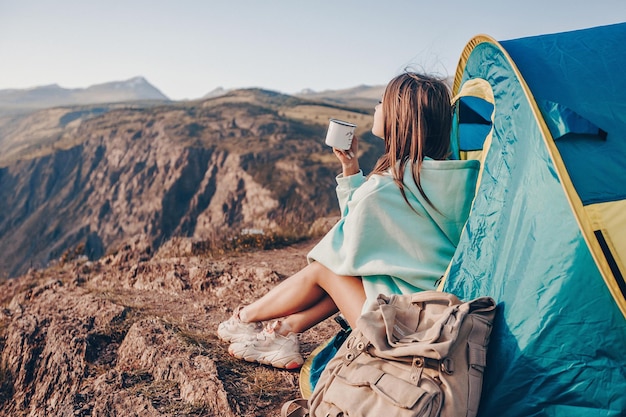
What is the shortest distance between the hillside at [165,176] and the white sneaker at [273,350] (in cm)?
2847

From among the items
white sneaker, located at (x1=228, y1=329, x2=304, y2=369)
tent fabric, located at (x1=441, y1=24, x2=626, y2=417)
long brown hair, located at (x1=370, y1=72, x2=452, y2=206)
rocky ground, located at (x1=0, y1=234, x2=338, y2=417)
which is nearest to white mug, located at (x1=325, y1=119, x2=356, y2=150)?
long brown hair, located at (x1=370, y1=72, x2=452, y2=206)

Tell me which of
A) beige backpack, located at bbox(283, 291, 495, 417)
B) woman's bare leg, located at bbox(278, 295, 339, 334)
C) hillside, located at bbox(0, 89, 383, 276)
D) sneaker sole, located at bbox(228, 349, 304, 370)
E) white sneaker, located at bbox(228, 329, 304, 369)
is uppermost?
beige backpack, located at bbox(283, 291, 495, 417)

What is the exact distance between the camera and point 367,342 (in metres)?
2.34

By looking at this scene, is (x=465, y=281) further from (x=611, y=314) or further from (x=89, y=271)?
(x=89, y=271)

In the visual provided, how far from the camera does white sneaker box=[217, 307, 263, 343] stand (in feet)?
11.9

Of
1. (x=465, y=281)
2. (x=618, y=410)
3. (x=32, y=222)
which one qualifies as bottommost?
(x=32, y=222)

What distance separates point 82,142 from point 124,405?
206 ft

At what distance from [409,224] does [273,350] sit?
1368 mm

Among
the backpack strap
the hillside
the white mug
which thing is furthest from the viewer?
the hillside

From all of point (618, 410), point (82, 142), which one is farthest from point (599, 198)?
point (82, 142)

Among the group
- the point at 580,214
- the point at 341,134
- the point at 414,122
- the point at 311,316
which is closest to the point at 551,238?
the point at 580,214

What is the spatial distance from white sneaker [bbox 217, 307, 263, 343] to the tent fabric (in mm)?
1477

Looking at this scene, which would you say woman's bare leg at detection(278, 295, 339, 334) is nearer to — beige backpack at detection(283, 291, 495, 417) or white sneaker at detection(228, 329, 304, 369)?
white sneaker at detection(228, 329, 304, 369)

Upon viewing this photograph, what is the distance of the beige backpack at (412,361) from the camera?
6.85 feet
